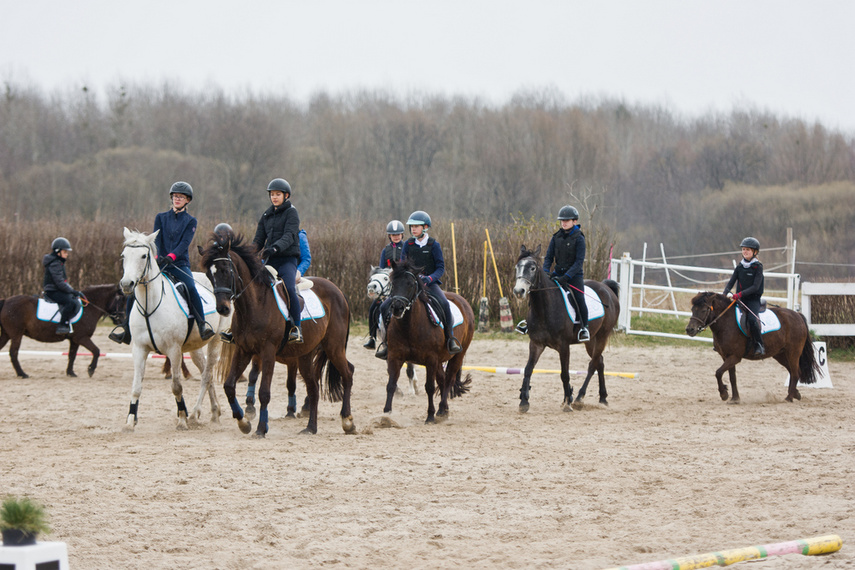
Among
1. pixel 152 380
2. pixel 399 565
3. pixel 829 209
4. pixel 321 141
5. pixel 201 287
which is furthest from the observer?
pixel 321 141

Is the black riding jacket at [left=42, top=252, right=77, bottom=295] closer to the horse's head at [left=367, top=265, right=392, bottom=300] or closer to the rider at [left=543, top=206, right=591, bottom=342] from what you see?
the horse's head at [left=367, top=265, right=392, bottom=300]

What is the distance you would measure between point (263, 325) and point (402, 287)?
5.10ft

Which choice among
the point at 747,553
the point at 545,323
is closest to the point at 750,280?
the point at 545,323

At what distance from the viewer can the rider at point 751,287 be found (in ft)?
36.7

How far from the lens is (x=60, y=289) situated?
13.3 m

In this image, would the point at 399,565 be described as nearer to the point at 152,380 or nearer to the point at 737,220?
the point at 152,380

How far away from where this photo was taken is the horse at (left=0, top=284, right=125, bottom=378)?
43.7 ft

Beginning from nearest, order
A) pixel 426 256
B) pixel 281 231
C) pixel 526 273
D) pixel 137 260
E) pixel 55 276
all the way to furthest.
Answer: pixel 137 260 < pixel 281 231 < pixel 426 256 < pixel 526 273 < pixel 55 276

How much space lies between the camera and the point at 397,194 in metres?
47.5

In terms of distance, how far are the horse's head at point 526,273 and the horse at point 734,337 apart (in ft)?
8.59

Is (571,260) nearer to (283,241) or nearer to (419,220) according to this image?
(419,220)

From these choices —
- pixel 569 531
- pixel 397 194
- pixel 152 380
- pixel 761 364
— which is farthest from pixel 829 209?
pixel 569 531

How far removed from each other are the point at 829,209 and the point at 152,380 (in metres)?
36.7

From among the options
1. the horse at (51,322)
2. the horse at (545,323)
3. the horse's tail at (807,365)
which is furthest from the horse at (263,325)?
the horse's tail at (807,365)
